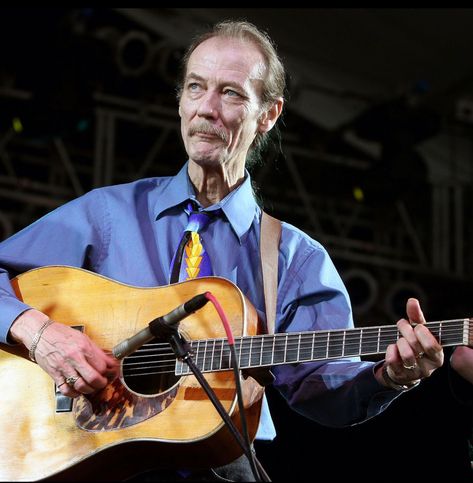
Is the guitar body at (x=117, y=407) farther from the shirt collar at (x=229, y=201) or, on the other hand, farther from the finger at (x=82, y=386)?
the shirt collar at (x=229, y=201)

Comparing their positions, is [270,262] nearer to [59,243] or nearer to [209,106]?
[209,106]

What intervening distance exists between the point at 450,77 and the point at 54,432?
644 centimetres

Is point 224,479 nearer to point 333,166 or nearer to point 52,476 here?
point 52,476

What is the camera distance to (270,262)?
3.71 metres

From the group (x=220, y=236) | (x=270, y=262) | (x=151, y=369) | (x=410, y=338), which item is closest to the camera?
(x=410, y=338)

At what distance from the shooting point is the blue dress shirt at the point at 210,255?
362 cm

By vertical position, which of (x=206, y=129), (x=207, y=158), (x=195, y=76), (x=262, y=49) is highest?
(x=262, y=49)

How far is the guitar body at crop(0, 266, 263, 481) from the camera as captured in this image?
10.4ft

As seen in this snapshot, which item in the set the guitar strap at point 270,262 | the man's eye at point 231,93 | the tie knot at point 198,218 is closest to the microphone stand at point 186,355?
the guitar strap at point 270,262

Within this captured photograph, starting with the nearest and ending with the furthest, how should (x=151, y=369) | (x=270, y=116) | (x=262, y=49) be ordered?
1. (x=151, y=369)
2. (x=262, y=49)
3. (x=270, y=116)

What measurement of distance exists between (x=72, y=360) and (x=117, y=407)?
0.78 ft

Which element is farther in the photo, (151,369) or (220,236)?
(220,236)

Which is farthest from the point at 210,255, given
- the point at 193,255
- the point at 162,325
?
the point at 162,325

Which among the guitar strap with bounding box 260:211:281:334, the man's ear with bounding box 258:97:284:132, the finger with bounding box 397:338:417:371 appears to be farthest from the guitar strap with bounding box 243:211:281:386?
the finger with bounding box 397:338:417:371
